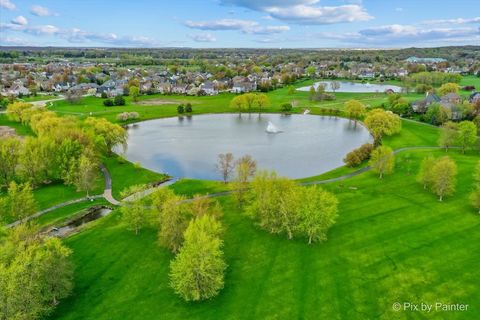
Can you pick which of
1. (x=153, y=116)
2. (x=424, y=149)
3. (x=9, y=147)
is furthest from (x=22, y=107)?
(x=424, y=149)

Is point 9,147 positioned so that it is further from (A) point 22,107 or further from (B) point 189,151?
(A) point 22,107

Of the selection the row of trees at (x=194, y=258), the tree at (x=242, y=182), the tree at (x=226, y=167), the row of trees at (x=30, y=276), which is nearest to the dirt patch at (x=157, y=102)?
the tree at (x=226, y=167)

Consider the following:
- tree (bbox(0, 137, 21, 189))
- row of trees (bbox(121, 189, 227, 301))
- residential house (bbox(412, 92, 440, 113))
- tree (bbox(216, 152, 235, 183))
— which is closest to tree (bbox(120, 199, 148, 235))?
row of trees (bbox(121, 189, 227, 301))

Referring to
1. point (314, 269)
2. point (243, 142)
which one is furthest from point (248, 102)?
point (314, 269)

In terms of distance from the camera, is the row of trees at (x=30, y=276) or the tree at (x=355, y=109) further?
the tree at (x=355, y=109)

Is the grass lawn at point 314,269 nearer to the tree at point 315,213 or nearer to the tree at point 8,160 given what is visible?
the tree at point 315,213
